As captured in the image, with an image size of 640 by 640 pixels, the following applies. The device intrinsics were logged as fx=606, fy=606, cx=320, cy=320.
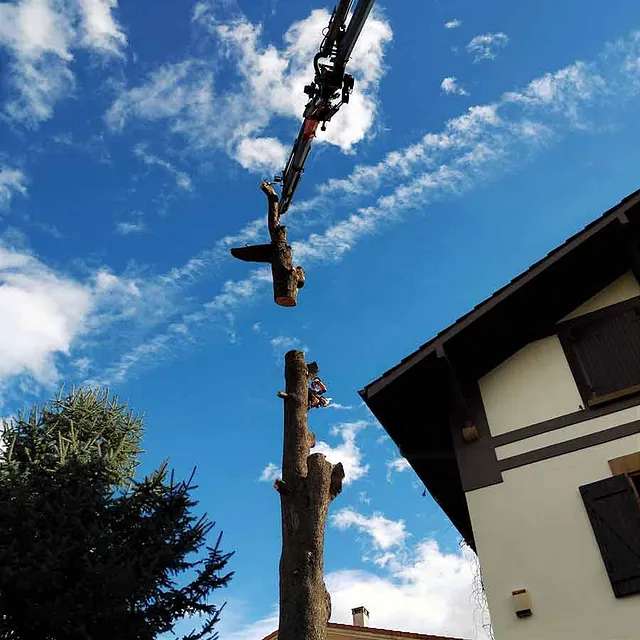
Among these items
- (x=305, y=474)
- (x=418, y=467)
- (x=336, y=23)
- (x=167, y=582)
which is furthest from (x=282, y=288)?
(x=336, y=23)

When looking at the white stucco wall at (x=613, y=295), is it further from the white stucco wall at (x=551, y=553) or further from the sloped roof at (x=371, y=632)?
the sloped roof at (x=371, y=632)

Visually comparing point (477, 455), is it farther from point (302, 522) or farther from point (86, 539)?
point (86, 539)

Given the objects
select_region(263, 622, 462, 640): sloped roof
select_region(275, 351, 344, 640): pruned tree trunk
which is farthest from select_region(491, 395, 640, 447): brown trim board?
select_region(263, 622, 462, 640): sloped roof

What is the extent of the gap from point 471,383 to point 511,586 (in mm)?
2714

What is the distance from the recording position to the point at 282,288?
8625mm

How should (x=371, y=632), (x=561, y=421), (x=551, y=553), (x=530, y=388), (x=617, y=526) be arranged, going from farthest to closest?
(x=371, y=632) < (x=530, y=388) < (x=561, y=421) < (x=551, y=553) < (x=617, y=526)

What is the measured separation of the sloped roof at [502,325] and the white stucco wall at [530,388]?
17cm

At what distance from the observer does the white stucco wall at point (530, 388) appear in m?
7.70

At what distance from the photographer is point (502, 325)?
8.54m

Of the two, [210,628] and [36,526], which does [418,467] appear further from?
[36,526]

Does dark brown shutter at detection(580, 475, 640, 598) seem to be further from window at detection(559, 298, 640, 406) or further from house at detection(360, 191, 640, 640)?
window at detection(559, 298, 640, 406)

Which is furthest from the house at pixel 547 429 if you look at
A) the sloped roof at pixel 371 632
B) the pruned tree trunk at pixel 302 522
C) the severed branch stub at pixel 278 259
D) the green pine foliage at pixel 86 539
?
the sloped roof at pixel 371 632

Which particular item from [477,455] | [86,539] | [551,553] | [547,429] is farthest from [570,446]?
[86,539]

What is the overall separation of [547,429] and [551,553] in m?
1.50
